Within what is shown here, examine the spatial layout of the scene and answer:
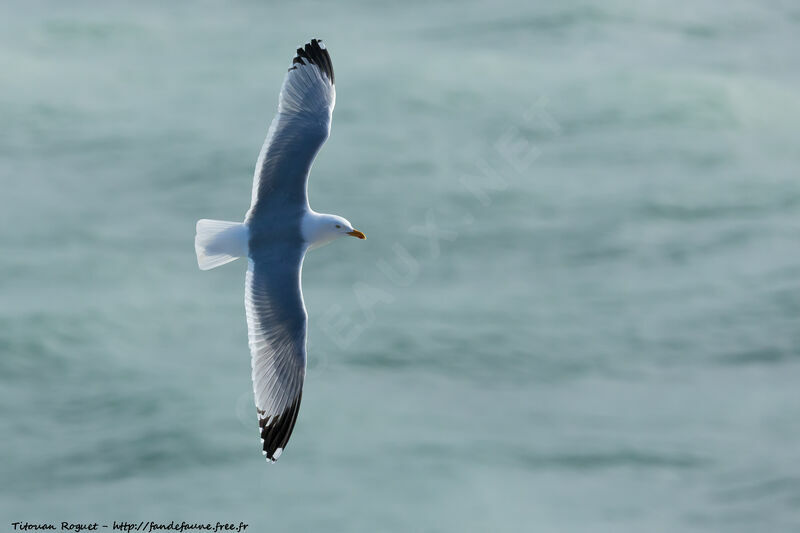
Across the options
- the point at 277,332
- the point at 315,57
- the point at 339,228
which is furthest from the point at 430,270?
the point at 277,332

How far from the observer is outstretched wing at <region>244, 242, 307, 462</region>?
746 centimetres

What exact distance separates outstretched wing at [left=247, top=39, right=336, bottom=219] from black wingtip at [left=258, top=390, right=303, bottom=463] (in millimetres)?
1126

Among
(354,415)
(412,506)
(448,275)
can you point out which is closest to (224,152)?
(448,275)

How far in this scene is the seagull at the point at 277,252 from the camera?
749cm

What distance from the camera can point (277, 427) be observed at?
24.5 ft

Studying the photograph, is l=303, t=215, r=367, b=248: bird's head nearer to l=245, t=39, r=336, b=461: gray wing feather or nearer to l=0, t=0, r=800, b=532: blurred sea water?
l=245, t=39, r=336, b=461: gray wing feather

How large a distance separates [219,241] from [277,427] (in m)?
1.09

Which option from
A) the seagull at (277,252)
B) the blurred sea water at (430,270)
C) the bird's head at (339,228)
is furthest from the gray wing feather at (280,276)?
the blurred sea water at (430,270)

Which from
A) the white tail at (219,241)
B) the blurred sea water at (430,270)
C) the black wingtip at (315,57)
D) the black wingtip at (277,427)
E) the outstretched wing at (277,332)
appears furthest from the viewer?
the blurred sea water at (430,270)

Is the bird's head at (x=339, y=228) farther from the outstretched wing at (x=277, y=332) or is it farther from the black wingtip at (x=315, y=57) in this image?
the black wingtip at (x=315, y=57)

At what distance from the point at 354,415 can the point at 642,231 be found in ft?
13.6

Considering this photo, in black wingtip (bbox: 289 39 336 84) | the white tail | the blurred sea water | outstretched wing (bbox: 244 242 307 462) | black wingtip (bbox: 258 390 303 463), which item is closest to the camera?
black wingtip (bbox: 258 390 303 463)

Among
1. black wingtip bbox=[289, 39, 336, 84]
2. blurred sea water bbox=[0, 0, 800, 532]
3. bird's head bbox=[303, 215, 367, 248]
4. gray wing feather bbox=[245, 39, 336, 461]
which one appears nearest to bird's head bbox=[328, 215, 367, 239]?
bird's head bbox=[303, 215, 367, 248]

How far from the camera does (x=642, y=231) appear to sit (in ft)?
46.9
